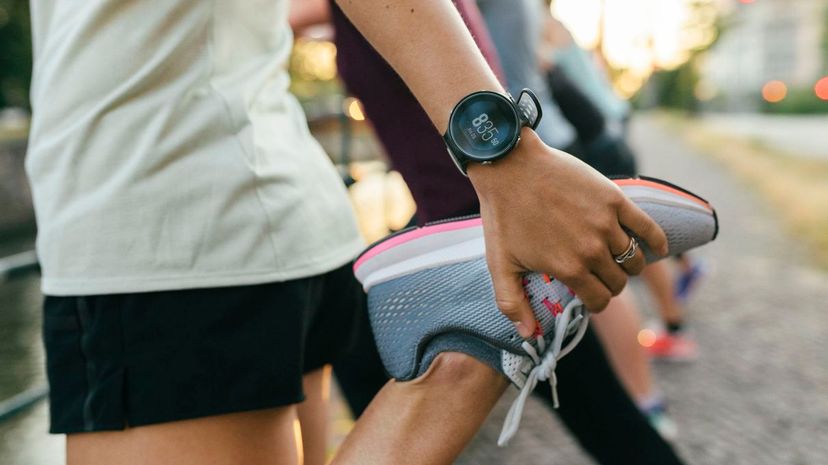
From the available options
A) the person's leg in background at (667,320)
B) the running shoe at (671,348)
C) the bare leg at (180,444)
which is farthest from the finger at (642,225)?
the running shoe at (671,348)

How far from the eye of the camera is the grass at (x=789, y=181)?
8.06 meters

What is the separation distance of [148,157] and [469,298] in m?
0.47

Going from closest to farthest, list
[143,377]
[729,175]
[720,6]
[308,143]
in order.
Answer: [143,377] < [308,143] < [729,175] < [720,6]

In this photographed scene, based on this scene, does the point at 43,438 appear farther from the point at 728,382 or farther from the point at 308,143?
the point at 728,382

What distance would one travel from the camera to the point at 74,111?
3.56 ft

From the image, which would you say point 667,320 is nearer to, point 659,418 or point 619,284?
point 659,418

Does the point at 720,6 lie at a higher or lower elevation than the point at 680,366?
lower

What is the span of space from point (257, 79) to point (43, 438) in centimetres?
235

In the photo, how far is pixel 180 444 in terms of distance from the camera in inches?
42.1

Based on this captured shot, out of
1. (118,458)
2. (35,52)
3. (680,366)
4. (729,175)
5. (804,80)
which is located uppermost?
(35,52)

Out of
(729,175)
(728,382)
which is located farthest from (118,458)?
(729,175)

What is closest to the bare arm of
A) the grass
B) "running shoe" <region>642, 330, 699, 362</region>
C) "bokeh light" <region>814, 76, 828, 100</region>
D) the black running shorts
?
the black running shorts

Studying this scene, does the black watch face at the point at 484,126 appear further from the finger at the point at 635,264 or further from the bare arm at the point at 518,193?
the finger at the point at 635,264

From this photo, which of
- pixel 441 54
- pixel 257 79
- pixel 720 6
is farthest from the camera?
pixel 720 6
